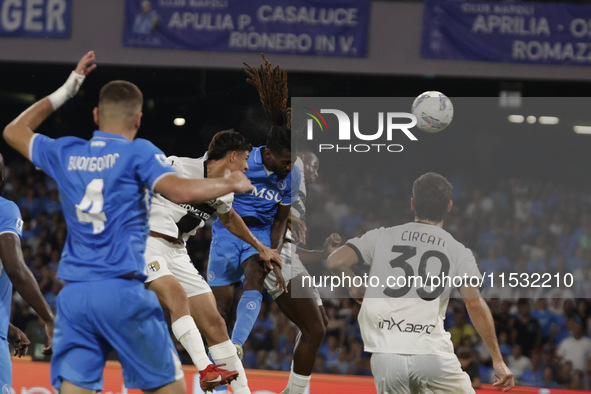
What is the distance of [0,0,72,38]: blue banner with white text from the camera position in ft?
41.9

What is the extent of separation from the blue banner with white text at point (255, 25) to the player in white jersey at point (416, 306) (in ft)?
26.1

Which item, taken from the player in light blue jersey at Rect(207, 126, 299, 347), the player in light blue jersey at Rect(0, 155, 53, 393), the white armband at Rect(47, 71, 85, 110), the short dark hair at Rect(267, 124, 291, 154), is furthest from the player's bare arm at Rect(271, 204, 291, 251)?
the white armband at Rect(47, 71, 85, 110)

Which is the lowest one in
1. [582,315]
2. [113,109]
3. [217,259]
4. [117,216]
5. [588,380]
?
[588,380]

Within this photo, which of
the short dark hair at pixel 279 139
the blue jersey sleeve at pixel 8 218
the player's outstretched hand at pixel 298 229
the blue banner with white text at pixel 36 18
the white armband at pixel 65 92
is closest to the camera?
the white armband at pixel 65 92

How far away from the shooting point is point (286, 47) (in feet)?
40.9

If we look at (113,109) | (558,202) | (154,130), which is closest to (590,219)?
(558,202)

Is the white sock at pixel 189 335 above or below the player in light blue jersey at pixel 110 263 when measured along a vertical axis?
below

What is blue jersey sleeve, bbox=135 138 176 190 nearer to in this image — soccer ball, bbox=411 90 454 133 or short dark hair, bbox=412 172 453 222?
short dark hair, bbox=412 172 453 222

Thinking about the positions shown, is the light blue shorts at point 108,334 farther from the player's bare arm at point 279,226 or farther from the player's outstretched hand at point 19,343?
the player's bare arm at point 279,226

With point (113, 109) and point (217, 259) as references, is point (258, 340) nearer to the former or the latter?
point (217, 259)

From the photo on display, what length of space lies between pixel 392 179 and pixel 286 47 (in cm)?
284

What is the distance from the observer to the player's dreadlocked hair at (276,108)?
626 cm

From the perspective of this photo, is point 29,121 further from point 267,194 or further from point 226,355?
point 267,194
